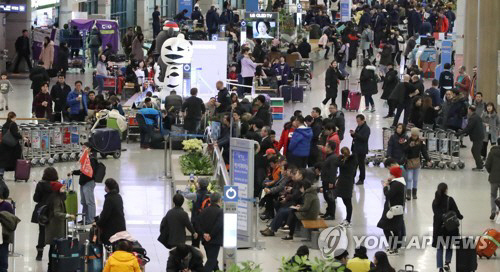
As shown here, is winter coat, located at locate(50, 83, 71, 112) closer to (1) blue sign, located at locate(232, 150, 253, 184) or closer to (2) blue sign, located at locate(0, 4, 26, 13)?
(2) blue sign, located at locate(0, 4, 26, 13)

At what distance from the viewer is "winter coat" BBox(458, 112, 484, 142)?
27.8 meters

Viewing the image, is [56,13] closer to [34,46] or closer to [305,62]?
[34,46]

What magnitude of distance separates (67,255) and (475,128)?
470 inches

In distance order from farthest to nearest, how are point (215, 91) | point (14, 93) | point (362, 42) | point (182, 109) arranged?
point (362, 42)
point (14, 93)
point (215, 91)
point (182, 109)

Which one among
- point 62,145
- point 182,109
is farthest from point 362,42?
point 62,145

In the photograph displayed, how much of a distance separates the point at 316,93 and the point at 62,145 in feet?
46.8

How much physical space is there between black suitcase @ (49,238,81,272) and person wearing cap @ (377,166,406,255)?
4.87 metres

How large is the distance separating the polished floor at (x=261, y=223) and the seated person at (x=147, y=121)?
1.04 ft

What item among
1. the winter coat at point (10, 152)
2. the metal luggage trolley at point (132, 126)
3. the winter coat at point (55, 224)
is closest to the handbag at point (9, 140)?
the winter coat at point (10, 152)

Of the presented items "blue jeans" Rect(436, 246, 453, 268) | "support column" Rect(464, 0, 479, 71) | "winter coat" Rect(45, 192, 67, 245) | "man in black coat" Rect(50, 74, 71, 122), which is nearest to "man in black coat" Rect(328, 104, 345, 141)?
"man in black coat" Rect(50, 74, 71, 122)

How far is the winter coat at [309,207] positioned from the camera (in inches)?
844

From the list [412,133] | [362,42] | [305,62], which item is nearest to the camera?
[412,133]

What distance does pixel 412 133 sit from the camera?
2491 cm

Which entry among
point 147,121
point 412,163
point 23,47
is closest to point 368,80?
point 147,121
